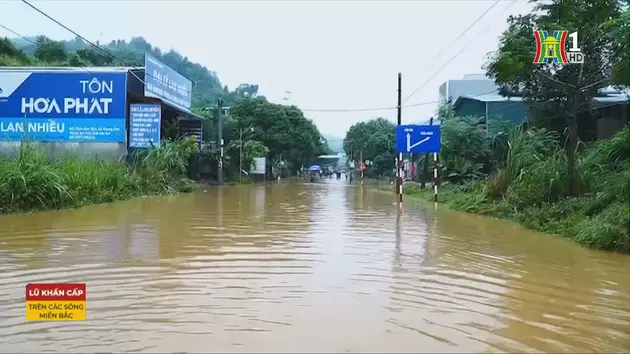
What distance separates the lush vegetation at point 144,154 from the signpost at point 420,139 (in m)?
10.4

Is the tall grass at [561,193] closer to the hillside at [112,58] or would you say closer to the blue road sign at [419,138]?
the blue road sign at [419,138]

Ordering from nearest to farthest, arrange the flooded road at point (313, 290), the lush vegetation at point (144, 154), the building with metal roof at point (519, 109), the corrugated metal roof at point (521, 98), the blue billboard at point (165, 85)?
the flooded road at point (313, 290) → the lush vegetation at point (144, 154) → the building with metal roof at point (519, 109) → the corrugated metal roof at point (521, 98) → the blue billboard at point (165, 85)

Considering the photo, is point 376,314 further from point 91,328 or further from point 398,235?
point 398,235

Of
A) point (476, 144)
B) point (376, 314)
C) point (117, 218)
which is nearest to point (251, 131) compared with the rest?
point (476, 144)

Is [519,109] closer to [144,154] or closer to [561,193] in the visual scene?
[561,193]

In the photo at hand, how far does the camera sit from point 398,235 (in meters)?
10.9

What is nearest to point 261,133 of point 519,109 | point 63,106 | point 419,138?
point 63,106

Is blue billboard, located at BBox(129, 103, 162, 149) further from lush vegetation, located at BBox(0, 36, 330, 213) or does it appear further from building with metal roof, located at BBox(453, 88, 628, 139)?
building with metal roof, located at BBox(453, 88, 628, 139)

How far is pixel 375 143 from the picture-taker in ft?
222

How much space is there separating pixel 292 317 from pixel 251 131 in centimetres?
4393

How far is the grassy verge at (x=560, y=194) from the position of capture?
9797mm

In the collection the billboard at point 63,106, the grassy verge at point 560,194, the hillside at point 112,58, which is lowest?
the grassy verge at point 560,194

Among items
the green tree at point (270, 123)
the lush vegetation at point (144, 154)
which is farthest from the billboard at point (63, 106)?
the green tree at point (270, 123)

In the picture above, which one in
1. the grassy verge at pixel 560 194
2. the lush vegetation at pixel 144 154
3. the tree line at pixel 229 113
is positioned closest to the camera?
the grassy verge at pixel 560 194
